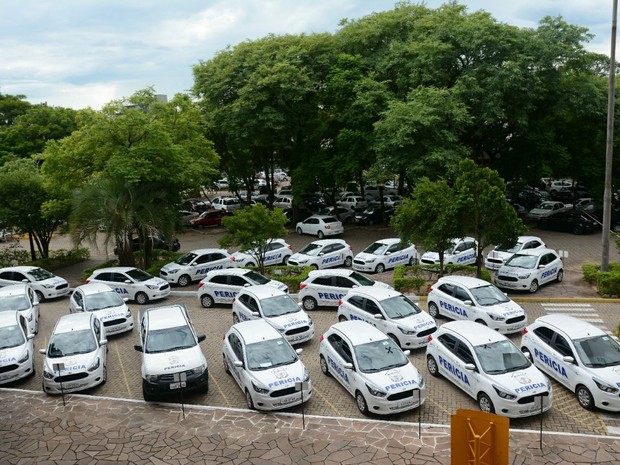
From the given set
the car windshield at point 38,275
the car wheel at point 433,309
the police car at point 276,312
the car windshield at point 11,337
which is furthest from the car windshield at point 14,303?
the car wheel at point 433,309

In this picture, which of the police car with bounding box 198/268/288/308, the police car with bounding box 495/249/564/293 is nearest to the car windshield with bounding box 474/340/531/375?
the police car with bounding box 495/249/564/293

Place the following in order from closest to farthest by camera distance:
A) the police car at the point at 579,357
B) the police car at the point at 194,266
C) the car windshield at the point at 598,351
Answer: the police car at the point at 579,357, the car windshield at the point at 598,351, the police car at the point at 194,266

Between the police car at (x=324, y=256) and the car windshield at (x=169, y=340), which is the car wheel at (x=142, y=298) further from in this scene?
the car windshield at (x=169, y=340)

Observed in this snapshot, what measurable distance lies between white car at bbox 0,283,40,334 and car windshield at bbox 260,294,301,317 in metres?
8.28

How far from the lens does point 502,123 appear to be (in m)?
37.3

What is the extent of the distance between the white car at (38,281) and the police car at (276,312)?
10.8 metres

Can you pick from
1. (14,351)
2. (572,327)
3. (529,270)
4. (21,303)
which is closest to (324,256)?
(529,270)

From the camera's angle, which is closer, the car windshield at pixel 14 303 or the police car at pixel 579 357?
the police car at pixel 579 357

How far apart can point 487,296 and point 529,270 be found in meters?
5.19

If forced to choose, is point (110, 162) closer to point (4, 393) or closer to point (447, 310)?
point (4, 393)

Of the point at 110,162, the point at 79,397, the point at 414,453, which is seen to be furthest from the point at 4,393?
the point at 110,162

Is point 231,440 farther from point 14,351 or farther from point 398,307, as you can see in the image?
point 14,351

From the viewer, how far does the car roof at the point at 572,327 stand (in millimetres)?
13986

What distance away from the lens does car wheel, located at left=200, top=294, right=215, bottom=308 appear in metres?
23.1
